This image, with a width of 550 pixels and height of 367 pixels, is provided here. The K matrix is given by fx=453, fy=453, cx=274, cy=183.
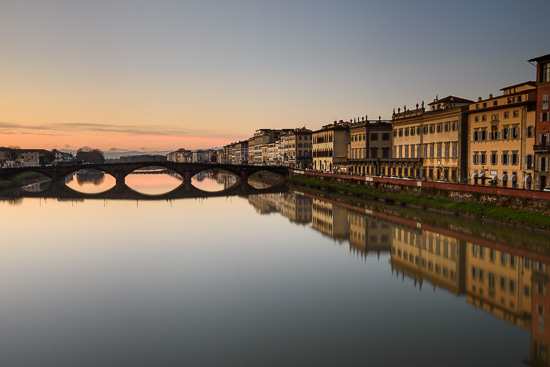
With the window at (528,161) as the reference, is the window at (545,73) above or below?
above

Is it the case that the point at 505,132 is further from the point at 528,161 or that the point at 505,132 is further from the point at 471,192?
the point at 471,192

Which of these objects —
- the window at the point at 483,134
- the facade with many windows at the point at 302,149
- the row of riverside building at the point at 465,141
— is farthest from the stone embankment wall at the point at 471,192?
the facade with many windows at the point at 302,149

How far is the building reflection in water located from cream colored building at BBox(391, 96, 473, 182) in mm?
11685

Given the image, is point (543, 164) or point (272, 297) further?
point (543, 164)

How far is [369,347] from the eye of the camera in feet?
37.9

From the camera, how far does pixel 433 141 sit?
45844 mm

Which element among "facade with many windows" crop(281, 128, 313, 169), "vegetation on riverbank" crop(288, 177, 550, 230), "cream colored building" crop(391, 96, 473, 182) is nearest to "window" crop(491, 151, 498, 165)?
"cream colored building" crop(391, 96, 473, 182)

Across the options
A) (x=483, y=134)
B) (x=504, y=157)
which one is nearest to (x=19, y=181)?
(x=483, y=134)

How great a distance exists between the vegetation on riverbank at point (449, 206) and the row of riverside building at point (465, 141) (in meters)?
3.97

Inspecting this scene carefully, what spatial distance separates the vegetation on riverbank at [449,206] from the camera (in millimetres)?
26275

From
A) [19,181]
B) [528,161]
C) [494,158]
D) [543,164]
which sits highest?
[494,158]

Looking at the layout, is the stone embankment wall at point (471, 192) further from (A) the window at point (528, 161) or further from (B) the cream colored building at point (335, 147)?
(B) the cream colored building at point (335, 147)

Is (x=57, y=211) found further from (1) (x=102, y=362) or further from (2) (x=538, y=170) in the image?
(2) (x=538, y=170)

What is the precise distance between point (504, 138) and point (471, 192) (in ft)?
20.2
